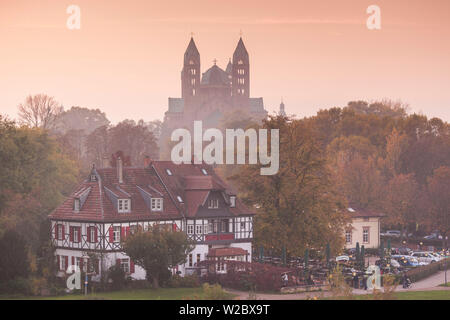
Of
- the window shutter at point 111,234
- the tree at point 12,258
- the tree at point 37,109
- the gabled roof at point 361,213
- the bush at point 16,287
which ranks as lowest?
the bush at point 16,287

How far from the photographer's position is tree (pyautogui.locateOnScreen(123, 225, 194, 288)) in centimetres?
6450

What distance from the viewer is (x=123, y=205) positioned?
71250 millimetres

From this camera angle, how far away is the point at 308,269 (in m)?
69.6

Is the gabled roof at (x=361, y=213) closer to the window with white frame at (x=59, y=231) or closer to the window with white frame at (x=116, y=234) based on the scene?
the window with white frame at (x=116, y=234)

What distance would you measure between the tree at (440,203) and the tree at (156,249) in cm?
3857

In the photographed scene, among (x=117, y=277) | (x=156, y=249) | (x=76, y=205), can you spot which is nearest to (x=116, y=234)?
(x=76, y=205)

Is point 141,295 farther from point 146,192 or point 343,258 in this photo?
point 343,258

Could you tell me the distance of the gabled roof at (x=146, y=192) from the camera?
71.1 meters

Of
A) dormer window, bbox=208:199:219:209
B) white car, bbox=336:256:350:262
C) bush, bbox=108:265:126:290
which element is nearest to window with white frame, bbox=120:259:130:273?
bush, bbox=108:265:126:290

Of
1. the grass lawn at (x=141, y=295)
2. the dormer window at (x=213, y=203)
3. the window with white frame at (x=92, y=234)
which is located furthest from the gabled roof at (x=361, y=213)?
the grass lawn at (x=141, y=295)

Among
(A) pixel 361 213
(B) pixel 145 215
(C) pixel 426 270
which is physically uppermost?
(A) pixel 361 213

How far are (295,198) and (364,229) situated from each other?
19424mm

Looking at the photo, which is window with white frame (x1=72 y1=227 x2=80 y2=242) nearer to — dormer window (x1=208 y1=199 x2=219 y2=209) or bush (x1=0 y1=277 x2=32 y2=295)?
bush (x1=0 y1=277 x2=32 y2=295)
